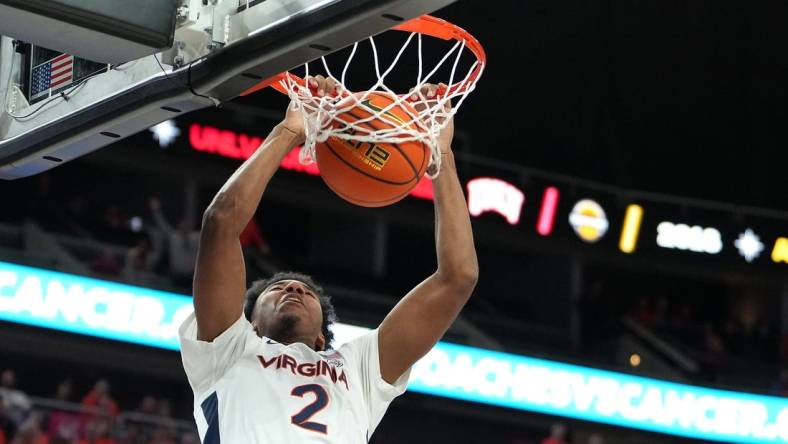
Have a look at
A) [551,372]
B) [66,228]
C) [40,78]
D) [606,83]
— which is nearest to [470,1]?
[606,83]

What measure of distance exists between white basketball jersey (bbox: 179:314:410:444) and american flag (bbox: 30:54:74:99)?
31.0 inches

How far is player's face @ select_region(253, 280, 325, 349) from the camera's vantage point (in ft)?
11.2

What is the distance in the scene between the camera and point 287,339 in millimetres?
3424

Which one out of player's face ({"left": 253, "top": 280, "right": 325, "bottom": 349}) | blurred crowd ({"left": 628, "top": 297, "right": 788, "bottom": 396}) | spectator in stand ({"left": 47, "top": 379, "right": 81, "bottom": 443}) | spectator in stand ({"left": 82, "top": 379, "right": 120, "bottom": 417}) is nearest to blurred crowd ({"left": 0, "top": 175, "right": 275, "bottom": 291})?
spectator in stand ({"left": 82, "top": 379, "right": 120, "bottom": 417})

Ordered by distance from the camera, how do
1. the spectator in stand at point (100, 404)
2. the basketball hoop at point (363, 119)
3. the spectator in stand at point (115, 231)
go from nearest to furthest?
the basketball hoop at point (363, 119) → the spectator in stand at point (100, 404) → the spectator in stand at point (115, 231)

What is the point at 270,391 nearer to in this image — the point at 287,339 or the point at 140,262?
the point at 287,339

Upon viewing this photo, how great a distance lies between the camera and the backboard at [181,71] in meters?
2.73

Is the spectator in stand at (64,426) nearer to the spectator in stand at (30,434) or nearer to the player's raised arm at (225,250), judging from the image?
the spectator in stand at (30,434)

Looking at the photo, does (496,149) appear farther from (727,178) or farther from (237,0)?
(237,0)

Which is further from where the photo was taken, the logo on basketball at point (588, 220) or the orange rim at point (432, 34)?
the logo on basketball at point (588, 220)

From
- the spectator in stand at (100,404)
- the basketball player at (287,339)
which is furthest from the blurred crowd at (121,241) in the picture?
the basketball player at (287,339)

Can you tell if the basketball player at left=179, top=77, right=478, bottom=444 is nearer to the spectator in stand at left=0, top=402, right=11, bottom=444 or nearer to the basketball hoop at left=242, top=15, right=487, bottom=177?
the basketball hoop at left=242, top=15, right=487, bottom=177

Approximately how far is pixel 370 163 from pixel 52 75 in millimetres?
964

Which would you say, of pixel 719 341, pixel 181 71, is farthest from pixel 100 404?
pixel 719 341
